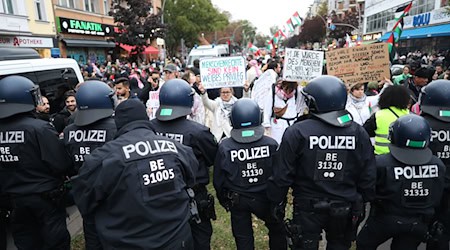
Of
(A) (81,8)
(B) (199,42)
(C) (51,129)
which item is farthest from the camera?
(B) (199,42)

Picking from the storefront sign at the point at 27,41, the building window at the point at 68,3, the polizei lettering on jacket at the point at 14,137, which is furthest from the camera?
the building window at the point at 68,3

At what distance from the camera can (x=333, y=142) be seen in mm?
2760

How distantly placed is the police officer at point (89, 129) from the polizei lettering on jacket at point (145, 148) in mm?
1008

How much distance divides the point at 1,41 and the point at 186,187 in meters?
18.2

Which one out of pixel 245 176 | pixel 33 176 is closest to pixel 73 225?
pixel 33 176

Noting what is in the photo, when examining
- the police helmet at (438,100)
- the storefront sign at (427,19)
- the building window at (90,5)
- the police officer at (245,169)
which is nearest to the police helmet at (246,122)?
the police officer at (245,169)

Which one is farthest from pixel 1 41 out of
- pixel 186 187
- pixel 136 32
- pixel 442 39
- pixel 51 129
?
pixel 442 39

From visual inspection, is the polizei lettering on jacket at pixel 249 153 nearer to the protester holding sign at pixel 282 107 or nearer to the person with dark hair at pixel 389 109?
the person with dark hair at pixel 389 109

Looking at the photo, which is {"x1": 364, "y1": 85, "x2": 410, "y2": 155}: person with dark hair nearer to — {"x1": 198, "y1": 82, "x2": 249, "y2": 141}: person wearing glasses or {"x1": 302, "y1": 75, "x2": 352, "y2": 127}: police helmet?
{"x1": 302, "y1": 75, "x2": 352, "y2": 127}: police helmet

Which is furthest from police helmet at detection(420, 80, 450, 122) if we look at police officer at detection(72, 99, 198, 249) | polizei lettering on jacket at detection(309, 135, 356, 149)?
police officer at detection(72, 99, 198, 249)

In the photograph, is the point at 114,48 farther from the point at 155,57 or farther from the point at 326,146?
the point at 326,146

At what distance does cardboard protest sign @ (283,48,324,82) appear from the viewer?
5227 millimetres

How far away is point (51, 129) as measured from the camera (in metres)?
3.33

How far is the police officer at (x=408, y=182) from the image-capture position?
286cm
